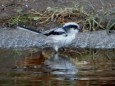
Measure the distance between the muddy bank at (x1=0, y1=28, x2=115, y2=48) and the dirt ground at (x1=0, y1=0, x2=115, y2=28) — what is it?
3.11ft

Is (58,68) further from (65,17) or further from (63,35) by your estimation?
(65,17)

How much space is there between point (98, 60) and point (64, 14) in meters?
2.47

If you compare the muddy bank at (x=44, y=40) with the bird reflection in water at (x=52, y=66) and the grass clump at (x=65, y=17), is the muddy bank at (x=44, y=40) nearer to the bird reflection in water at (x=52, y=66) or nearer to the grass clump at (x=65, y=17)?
the grass clump at (x=65, y=17)

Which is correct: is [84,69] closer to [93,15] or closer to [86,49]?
[86,49]

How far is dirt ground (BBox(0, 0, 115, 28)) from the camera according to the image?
37.5 ft

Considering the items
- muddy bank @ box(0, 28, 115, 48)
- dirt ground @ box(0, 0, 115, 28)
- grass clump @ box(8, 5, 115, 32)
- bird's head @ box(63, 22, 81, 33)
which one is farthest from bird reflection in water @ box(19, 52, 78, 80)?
dirt ground @ box(0, 0, 115, 28)

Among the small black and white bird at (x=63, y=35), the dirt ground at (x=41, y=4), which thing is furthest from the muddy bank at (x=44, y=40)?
the dirt ground at (x=41, y=4)

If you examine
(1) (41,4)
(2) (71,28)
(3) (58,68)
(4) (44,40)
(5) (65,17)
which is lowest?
(3) (58,68)

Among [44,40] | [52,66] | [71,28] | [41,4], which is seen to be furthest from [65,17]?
[52,66]

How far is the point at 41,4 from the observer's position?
38.3 ft

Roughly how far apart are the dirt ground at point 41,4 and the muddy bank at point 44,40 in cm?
95

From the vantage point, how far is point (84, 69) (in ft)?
26.2

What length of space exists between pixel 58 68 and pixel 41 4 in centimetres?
375

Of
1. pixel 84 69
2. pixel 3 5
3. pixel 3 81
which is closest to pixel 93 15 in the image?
pixel 3 5
